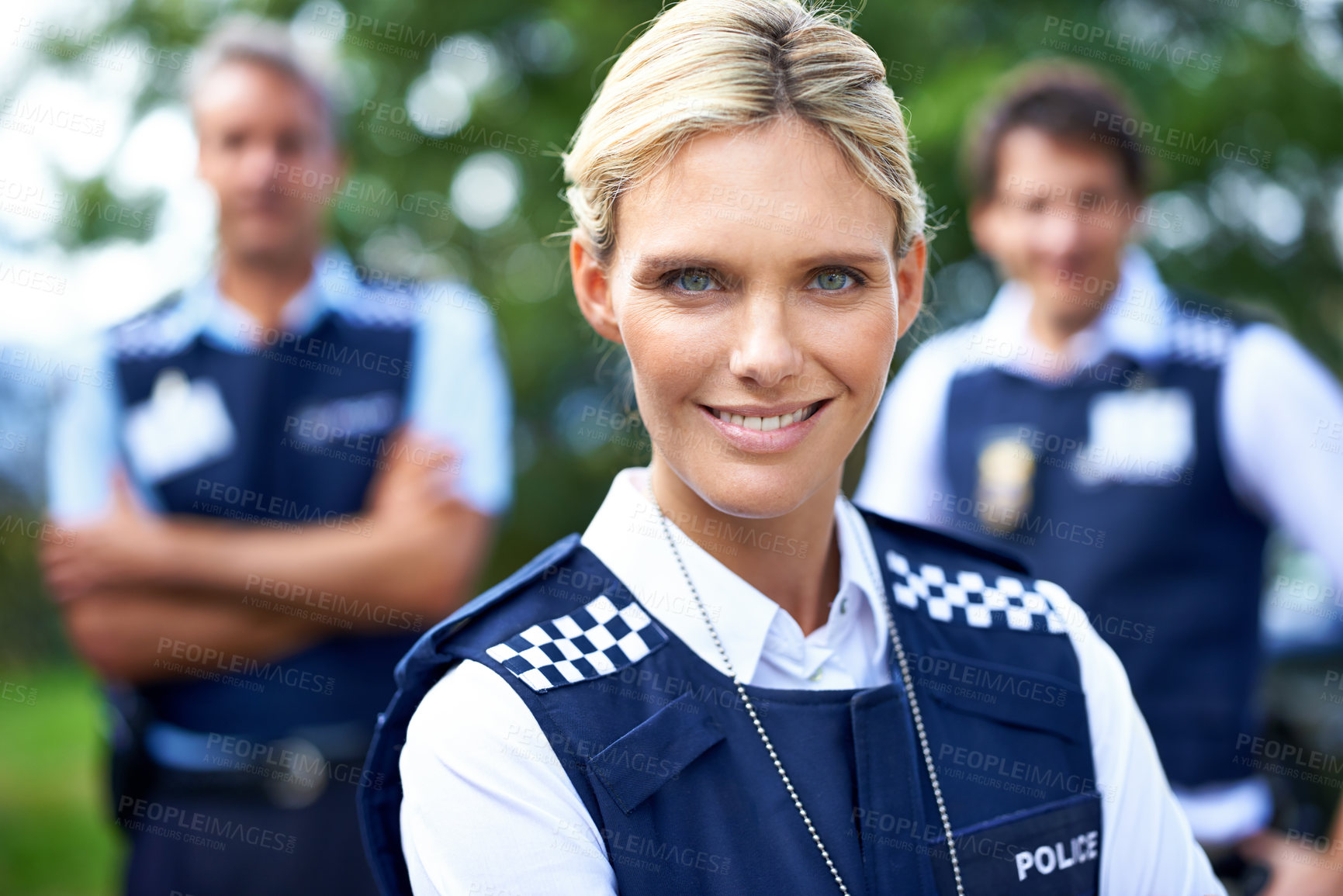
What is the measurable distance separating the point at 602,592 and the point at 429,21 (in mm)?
5627

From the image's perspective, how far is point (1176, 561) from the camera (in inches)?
116

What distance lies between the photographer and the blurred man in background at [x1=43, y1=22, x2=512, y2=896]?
2828 mm

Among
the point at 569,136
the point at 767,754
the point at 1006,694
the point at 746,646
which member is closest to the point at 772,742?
the point at 767,754

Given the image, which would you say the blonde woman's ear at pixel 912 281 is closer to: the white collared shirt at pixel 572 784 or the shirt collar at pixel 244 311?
the white collared shirt at pixel 572 784

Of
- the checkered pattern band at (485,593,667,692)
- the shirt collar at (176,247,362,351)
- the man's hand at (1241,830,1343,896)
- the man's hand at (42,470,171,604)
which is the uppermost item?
the checkered pattern band at (485,593,667,692)

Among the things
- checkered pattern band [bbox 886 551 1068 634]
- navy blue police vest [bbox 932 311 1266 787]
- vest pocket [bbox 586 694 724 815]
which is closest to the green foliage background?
navy blue police vest [bbox 932 311 1266 787]

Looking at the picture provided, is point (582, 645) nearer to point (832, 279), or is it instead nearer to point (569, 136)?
point (832, 279)

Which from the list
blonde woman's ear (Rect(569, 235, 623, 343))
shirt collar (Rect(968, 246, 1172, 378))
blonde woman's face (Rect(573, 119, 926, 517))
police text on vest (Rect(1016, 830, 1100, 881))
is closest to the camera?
blonde woman's face (Rect(573, 119, 926, 517))

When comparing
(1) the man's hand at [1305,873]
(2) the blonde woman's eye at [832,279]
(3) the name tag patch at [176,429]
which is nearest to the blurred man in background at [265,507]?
(3) the name tag patch at [176,429]

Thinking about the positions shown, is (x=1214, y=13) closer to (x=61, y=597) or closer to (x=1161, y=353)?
(x=1161, y=353)

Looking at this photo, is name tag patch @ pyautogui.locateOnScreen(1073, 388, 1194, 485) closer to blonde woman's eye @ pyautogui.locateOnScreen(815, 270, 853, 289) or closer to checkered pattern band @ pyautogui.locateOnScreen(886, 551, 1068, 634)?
checkered pattern band @ pyautogui.locateOnScreen(886, 551, 1068, 634)

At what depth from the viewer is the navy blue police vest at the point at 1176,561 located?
2.91 meters

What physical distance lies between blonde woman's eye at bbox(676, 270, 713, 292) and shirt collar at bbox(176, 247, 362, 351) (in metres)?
1.95

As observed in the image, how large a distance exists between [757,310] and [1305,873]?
2.04 metres
